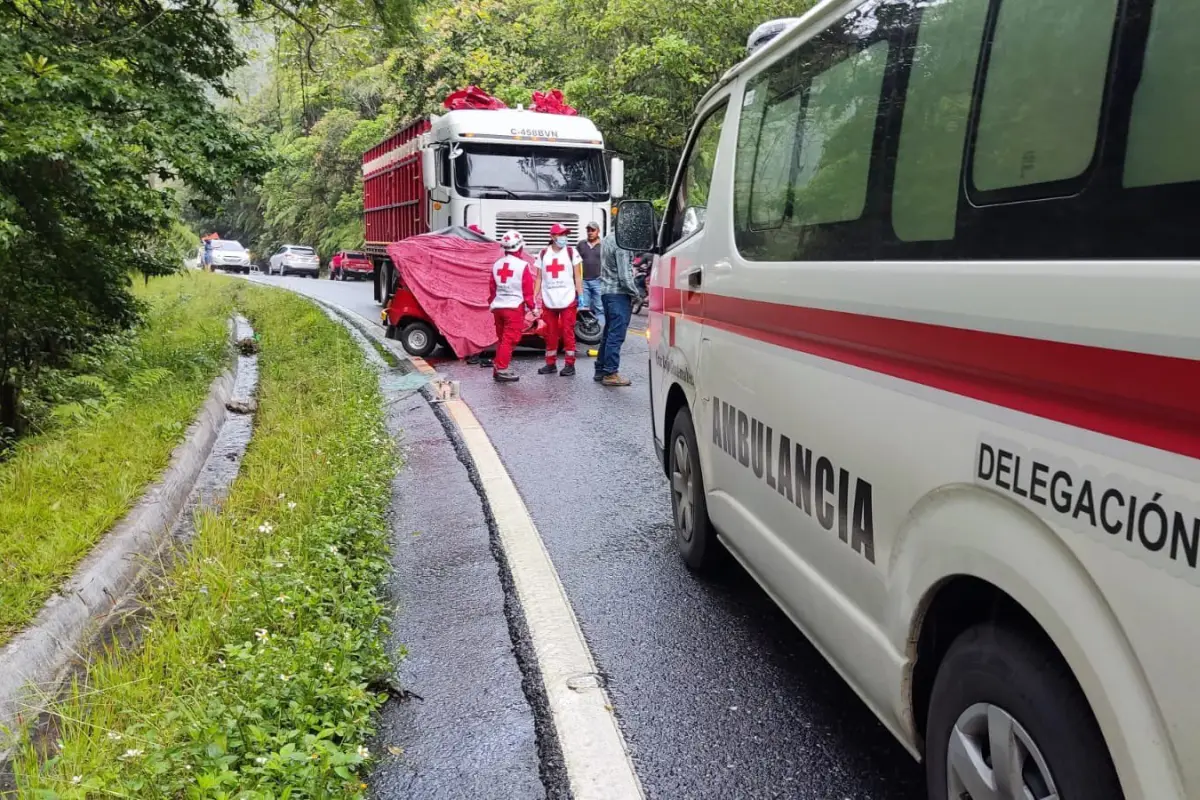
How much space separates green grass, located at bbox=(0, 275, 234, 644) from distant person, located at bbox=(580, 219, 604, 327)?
4.20m

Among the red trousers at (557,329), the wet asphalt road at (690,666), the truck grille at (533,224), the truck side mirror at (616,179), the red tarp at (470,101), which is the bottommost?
the wet asphalt road at (690,666)

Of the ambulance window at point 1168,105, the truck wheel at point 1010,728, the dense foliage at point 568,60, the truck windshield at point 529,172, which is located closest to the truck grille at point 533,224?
the truck windshield at point 529,172

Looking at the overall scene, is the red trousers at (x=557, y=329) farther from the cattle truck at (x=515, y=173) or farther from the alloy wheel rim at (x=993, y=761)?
the alloy wheel rim at (x=993, y=761)

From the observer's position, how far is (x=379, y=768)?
281cm

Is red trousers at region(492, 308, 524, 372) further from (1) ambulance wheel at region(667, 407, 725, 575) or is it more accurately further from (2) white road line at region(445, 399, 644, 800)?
→ (1) ambulance wheel at region(667, 407, 725, 575)

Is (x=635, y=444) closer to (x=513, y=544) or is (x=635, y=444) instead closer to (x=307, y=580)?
(x=513, y=544)

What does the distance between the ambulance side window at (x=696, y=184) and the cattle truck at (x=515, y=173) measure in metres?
8.73

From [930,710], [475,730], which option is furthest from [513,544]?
[930,710]

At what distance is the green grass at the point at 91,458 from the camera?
4.43 metres

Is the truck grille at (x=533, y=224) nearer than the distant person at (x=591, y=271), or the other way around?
the distant person at (x=591, y=271)

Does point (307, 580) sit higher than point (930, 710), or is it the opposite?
point (930, 710)

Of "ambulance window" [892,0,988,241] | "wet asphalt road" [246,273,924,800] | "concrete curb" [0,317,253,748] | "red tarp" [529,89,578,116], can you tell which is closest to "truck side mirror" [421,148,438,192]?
"red tarp" [529,89,578,116]

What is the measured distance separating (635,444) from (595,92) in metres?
16.5

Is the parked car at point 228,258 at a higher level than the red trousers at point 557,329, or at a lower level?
higher
